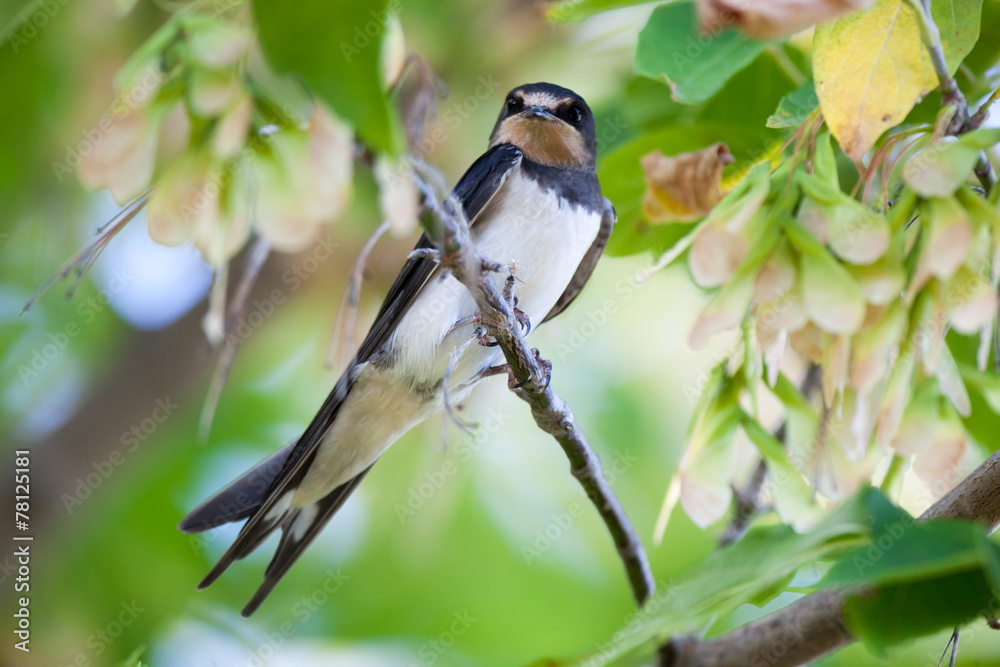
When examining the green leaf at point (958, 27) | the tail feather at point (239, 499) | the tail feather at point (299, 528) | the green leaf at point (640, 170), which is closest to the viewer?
the green leaf at point (958, 27)

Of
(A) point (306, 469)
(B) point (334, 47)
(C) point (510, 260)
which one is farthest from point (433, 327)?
(B) point (334, 47)

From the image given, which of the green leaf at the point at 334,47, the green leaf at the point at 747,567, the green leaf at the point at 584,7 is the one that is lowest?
the green leaf at the point at 747,567

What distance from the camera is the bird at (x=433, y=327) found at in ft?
5.35

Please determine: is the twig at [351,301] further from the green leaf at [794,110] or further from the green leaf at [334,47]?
the green leaf at [794,110]

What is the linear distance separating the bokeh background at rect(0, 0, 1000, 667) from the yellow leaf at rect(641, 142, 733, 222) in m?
0.73

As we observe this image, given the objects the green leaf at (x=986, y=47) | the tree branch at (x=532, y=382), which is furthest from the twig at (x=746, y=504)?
the green leaf at (x=986, y=47)

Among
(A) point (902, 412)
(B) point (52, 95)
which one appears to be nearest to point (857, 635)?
(A) point (902, 412)

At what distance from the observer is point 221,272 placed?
80 centimetres

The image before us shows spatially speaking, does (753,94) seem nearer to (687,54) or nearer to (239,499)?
(687,54)

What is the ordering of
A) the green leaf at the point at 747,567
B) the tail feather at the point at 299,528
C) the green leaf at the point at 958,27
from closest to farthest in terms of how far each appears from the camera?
the green leaf at the point at 747,567 < the green leaf at the point at 958,27 < the tail feather at the point at 299,528

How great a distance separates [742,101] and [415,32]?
798 mm

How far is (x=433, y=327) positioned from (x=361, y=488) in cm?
81

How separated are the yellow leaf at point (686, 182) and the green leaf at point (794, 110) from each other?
0.36 ft

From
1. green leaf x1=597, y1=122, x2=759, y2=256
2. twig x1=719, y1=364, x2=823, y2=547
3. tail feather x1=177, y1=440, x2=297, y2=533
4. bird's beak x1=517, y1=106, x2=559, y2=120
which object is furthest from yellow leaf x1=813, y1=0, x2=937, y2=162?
Result: tail feather x1=177, y1=440, x2=297, y2=533
